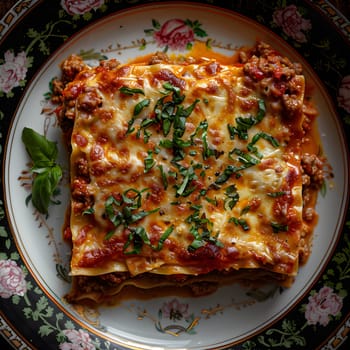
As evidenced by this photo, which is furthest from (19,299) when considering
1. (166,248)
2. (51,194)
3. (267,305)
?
(267,305)

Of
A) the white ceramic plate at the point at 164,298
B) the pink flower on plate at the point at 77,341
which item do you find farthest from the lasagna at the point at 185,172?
the pink flower on plate at the point at 77,341

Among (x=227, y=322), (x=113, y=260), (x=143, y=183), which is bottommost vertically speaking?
(x=227, y=322)

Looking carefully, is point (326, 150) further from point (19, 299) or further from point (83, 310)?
point (19, 299)

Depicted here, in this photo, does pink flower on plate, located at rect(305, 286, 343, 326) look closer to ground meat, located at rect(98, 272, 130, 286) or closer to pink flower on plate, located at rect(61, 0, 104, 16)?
ground meat, located at rect(98, 272, 130, 286)

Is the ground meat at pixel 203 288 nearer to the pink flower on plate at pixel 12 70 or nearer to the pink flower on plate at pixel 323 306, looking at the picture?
the pink flower on plate at pixel 323 306

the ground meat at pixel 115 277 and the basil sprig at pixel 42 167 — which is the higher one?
the basil sprig at pixel 42 167

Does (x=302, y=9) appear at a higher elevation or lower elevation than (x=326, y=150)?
higher

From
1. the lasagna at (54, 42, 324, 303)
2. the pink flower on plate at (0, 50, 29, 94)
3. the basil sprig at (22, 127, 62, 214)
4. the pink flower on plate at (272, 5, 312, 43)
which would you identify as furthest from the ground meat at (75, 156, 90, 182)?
the pink flower on plate at (272, 5, 312, 43)
